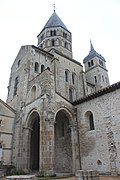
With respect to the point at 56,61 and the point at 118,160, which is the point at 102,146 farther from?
the point at 56,61

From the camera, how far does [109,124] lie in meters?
14.1

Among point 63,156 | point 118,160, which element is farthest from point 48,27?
point 118,160

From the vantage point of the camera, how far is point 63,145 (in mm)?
18156

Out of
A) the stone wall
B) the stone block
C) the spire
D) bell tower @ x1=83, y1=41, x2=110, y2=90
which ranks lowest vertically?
the stone block

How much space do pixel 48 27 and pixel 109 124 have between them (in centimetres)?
2360

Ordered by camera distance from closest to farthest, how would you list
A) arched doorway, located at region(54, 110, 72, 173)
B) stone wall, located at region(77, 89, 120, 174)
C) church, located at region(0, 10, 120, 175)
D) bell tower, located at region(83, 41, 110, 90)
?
stone wall, located at region(77, 89, 120, 174), church, located at region(0, 10, 120, 175), arched doorway, located at region(54, 110, 72, 173), bell tower, located at region(83, 41, 110, 90)

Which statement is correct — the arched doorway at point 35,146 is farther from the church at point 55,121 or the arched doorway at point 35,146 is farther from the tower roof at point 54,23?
the tower roof at point 54,23

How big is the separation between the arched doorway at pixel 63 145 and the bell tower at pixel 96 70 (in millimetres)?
15836

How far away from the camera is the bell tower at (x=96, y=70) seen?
34250mm

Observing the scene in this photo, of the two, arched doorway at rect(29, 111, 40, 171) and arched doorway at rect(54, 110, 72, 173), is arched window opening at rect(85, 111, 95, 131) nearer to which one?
arched doorway at rect(54, 110, 72, 173)

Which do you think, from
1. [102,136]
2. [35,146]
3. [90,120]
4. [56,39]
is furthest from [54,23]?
[102,136]

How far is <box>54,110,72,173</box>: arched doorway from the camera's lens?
17125 mm

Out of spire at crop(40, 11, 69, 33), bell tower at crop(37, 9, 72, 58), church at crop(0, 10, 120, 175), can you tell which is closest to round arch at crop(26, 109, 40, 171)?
church at crop(0, 10, 120, 175)

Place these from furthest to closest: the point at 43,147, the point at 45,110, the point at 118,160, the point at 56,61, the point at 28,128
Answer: the point at 56,61
the point at 28,128
the point at 45,110
the point at 43,147
the point at 118,160
